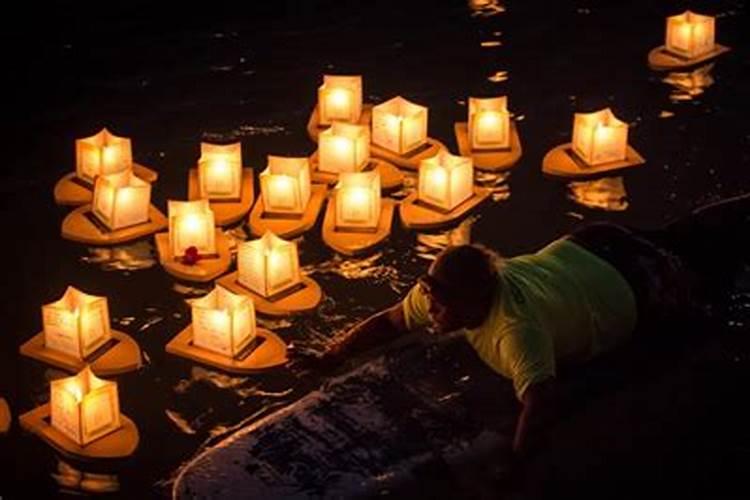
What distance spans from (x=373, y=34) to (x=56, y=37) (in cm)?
285

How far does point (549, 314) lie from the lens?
473cm

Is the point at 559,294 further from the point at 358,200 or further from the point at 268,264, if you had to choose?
the point at 358,200

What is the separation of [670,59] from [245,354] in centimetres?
518

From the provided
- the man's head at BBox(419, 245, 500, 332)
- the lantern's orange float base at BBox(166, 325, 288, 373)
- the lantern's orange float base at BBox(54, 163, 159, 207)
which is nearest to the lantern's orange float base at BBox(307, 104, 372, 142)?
the lantern's orange float base at BBox(54, 163, 159, 207)

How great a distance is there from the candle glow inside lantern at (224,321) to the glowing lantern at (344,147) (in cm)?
188

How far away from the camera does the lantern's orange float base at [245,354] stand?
19.7 ft

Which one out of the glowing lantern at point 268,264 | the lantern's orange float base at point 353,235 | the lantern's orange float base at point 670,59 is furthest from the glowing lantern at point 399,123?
the lantern's orange float base at point 670,59

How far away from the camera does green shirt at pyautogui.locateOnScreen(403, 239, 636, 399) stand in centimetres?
458

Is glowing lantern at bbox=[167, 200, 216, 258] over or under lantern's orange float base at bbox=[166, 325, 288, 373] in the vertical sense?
over

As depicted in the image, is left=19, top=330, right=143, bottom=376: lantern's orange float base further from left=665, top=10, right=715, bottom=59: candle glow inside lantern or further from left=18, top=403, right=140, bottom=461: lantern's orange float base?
left=665, top=10, right=715, bottom=59: candle glow inside lantern

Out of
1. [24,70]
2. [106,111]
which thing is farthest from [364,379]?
[24,70]

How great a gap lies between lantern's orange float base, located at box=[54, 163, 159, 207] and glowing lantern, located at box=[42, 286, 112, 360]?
1.63m

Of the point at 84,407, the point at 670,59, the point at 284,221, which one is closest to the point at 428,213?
the point at 284,221

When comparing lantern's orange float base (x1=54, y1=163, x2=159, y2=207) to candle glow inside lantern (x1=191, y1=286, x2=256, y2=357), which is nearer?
candle glow inside lantern (x1=191, y1=286, x2=256, y2=357)
